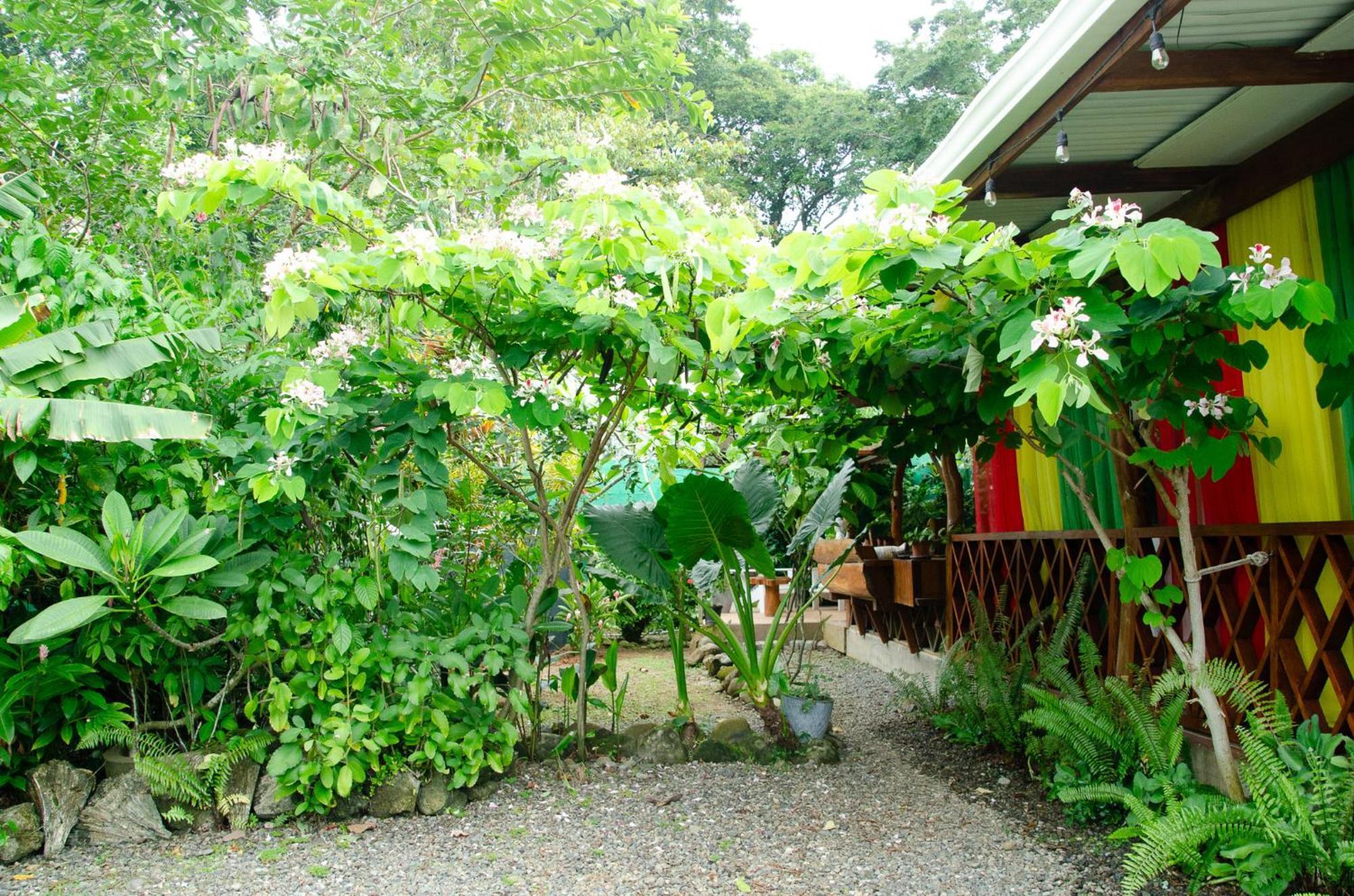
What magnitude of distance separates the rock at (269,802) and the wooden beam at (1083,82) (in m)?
3.80

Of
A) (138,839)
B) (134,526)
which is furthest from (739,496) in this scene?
(138,839)

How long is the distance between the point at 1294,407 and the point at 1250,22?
154 cm

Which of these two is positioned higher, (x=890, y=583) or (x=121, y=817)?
(x=890, y=583)

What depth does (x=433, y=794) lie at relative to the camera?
387 centimetres

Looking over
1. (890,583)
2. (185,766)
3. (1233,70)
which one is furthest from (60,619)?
(890,583)

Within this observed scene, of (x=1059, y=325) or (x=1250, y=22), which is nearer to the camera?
(x=1059, y=325)

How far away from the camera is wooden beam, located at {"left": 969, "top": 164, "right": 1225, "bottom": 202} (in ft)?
13.5

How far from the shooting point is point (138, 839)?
11.8 feet

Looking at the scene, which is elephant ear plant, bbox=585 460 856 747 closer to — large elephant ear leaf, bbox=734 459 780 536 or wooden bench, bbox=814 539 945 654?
large elephant ear leaf, bbox=734 459 780 536

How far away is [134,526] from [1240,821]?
13.0 ft

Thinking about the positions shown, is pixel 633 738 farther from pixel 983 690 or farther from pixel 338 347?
pixel 338 347

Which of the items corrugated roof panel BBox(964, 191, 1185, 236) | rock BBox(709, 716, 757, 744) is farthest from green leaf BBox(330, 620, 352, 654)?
corrugated roof panel BBox(964, 191, 1185, 236)

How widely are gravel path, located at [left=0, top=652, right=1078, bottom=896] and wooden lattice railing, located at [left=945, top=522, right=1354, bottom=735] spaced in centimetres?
110

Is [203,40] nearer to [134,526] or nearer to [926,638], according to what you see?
[134,526]
